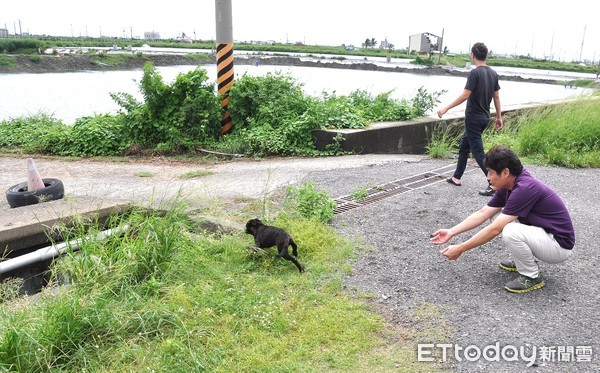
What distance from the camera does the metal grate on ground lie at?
19.2 feet

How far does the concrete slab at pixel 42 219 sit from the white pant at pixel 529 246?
347 cm

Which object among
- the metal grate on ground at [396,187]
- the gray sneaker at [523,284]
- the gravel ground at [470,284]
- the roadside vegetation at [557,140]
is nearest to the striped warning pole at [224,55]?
the roadside vegetation at [557,140]

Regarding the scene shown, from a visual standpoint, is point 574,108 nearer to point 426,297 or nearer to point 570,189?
point 570,189

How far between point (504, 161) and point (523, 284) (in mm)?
936

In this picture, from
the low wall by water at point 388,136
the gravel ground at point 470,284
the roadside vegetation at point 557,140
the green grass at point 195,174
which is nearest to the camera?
the gravel ground at point 470,284

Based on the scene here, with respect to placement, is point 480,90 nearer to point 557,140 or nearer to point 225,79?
point 557,140

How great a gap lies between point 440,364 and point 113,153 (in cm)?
872

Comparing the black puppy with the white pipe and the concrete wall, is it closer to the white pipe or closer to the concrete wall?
the white pipe

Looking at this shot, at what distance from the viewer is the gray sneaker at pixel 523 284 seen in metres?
3.82

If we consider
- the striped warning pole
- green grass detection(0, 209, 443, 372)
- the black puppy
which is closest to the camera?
green grass detection(0, 209, 443, 372)

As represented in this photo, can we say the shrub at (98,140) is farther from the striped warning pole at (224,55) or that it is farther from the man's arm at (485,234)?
the man's arm at (485,234)

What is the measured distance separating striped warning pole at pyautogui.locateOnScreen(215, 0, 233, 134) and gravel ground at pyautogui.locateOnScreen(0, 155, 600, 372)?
210cm

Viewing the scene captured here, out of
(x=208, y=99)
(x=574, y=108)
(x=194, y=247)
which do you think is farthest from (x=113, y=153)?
(x=574, y=108)

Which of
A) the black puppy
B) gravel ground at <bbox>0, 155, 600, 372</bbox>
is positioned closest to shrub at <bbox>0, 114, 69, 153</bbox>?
gravel ground at <bbox>0, 155, 600, 372</bbox>
